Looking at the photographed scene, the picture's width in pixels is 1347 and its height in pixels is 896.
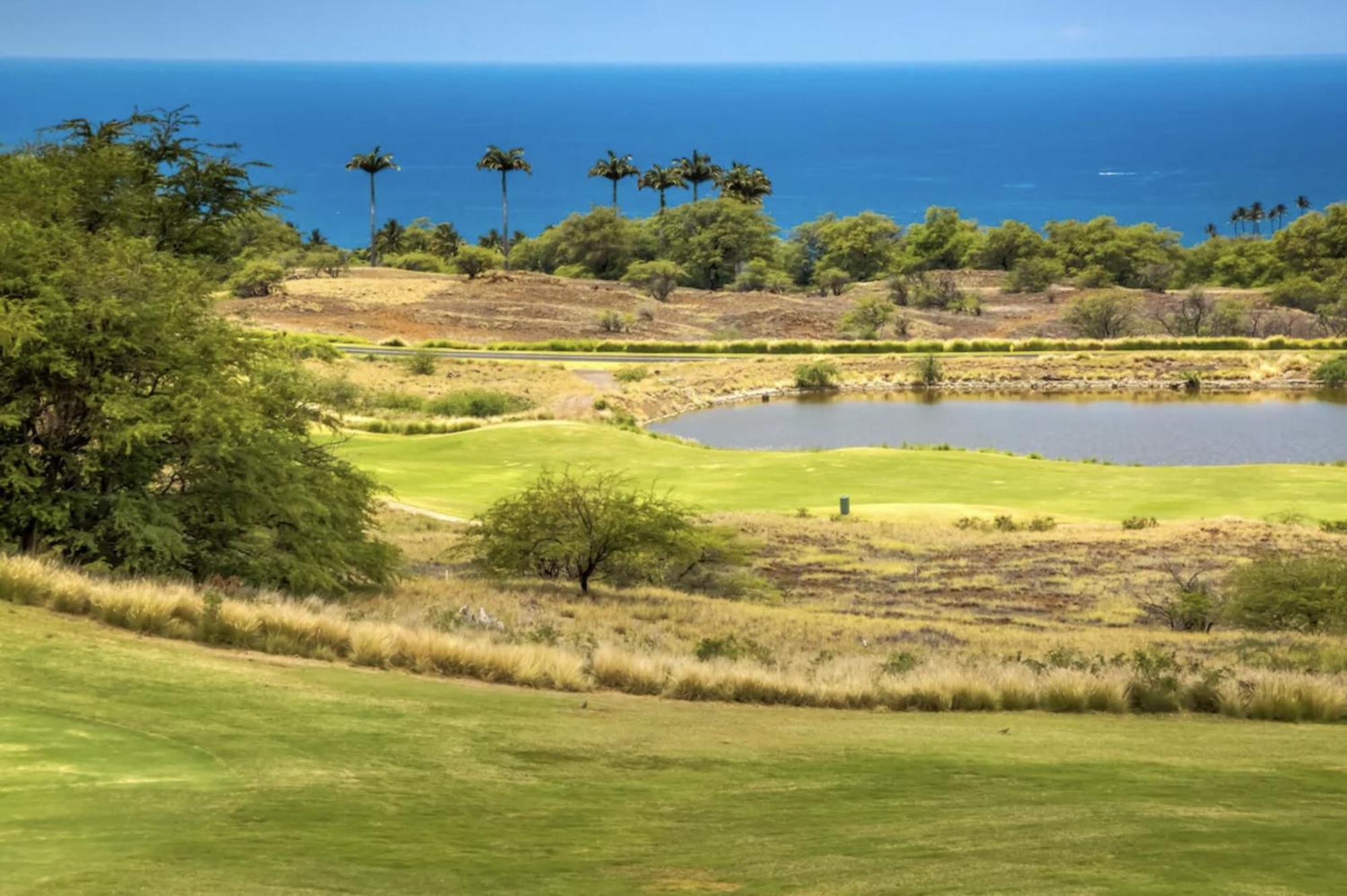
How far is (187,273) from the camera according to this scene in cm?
2473

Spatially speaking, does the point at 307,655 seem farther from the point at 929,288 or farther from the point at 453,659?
the point at 929,288

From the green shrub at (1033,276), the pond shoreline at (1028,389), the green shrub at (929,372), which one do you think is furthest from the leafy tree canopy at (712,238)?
the pond shoreline at (1028,389)

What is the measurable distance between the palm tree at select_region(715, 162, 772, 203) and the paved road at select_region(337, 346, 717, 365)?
56573 millimetres

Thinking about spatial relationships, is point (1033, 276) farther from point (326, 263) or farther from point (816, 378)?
point (326, 263)

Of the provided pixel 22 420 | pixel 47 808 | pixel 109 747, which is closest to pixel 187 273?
pixel 22 420

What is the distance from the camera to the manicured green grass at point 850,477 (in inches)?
1833

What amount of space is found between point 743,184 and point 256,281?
53491 mm

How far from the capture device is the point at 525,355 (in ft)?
310

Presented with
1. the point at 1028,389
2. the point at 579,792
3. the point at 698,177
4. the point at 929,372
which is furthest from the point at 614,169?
the point at 579,792

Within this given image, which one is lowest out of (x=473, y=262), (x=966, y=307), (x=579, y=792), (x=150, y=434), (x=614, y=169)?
(x=579, y=792)

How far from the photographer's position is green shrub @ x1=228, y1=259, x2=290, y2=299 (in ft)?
380

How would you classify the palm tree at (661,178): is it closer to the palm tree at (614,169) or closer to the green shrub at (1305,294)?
the palm tree at (614,169)

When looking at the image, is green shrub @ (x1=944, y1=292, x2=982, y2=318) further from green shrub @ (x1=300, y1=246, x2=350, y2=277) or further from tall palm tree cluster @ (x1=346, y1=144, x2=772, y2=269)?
green shrub @ (x1=300, y1=246, x2=350, y2=277)

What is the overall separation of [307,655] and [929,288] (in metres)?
112
